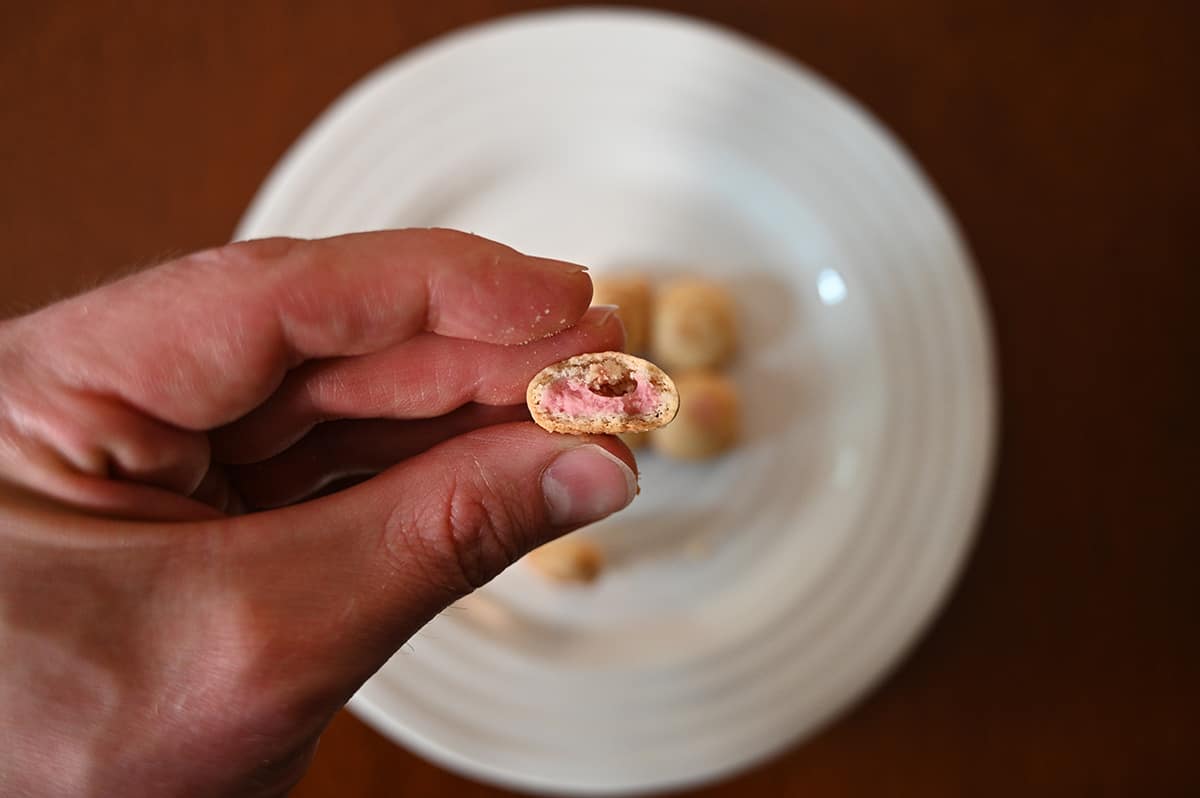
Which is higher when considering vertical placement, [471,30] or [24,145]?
[471,30]

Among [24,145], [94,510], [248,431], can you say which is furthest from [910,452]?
[24,145]

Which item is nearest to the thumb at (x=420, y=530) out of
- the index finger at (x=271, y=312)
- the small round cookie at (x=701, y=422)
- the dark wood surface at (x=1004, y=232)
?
the index finger at (x=271, y=312)

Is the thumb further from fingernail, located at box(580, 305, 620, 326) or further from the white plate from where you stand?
the white plate

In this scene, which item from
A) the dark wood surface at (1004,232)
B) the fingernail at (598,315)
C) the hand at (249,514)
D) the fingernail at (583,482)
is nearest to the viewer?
Result: the hand at (249,514)

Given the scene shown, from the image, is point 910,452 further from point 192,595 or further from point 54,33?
point 54,33

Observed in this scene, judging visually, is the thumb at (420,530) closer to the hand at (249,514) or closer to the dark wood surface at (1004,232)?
the hand at (249,514)

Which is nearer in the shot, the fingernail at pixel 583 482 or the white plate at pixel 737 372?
the fingernail at pixel 583 482

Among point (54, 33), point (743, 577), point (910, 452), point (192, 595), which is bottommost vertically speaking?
point (192, 595)
